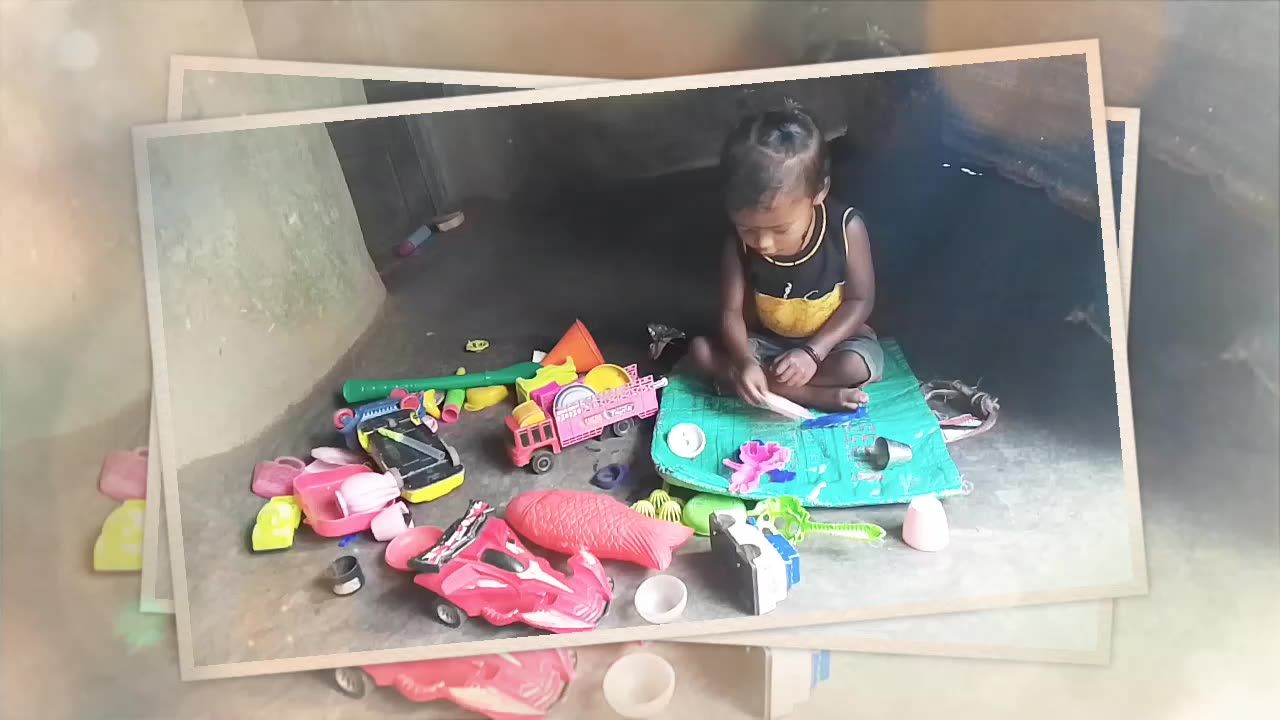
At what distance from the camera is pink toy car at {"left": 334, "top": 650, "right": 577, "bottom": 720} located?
0.52 meters

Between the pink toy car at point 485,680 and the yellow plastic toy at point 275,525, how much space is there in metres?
0.12

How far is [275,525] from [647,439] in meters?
0.29

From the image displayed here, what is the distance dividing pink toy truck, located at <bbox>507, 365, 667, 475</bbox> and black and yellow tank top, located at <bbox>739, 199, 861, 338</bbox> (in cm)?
11

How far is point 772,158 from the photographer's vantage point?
60 centimetres

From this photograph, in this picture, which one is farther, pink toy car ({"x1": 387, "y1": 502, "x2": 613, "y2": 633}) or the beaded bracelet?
the beaded bracelet

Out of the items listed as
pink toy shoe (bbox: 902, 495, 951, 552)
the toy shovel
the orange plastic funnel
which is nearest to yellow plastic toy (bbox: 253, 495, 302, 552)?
the orange plastic funnel

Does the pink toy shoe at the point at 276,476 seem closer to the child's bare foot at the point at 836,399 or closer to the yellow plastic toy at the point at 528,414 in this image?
the yellow plastic toy at the point at 528,414

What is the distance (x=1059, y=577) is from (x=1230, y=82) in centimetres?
31

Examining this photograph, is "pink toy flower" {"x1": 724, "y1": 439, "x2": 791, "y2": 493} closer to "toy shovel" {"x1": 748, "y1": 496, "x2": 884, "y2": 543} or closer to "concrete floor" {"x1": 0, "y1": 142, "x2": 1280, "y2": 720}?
"toy shovel" {"x1": 748, "y1": 496, "x2": 884, "y2": 543}

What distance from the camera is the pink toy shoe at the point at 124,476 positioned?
0.56 metres

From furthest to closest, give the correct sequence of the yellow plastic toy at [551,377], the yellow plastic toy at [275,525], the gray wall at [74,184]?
the yellow plastic toy at [551,377] < the yellow plastic toy at [275,525] < the gray wall at [74,184]

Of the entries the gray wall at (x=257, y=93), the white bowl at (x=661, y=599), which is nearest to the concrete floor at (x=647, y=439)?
the white bowl at (x=661, y=599)

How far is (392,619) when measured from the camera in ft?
1.84

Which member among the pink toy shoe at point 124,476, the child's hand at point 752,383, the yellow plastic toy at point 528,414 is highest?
the pink toy shoe at point 124,476
